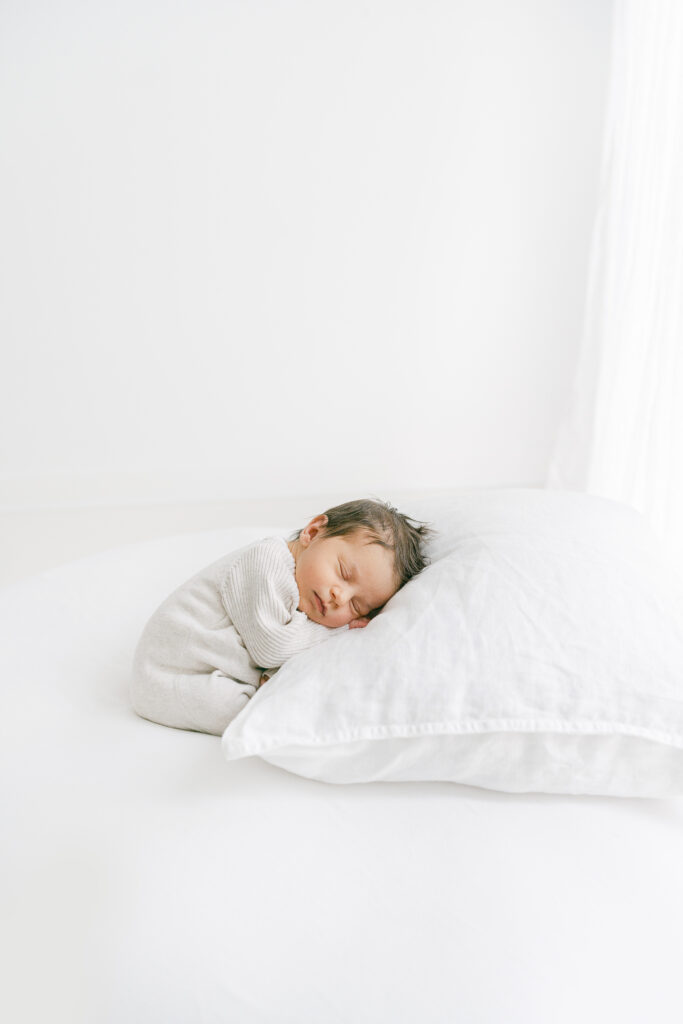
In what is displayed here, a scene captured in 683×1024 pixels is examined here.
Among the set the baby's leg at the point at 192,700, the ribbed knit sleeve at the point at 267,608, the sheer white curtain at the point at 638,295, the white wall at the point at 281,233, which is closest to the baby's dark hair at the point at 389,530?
the ribbed knit sleeve at the point at 267,608

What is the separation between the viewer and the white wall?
2.26m

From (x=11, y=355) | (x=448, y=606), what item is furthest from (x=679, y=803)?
(x=11, y=355)

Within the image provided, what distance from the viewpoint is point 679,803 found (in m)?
0.94

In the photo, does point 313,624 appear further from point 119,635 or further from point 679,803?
point 679,803

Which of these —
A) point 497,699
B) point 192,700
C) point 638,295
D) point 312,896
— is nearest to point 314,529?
point 192,700

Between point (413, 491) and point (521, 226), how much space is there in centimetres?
89

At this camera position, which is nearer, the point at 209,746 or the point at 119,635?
the point at 209,746

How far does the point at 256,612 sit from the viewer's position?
1063 mm

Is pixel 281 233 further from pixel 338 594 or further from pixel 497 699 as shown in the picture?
pixel 497 699

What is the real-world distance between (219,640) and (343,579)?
194mm

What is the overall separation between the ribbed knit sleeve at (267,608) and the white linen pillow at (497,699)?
0.30 ft

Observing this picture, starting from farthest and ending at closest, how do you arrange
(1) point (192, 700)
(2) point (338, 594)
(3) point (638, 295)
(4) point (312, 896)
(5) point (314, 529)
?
(3) point (638, 295)
(5) point (314, 529)
(2) point (338, 594)
(1) point (192, 700)
(4) point (312, 896)

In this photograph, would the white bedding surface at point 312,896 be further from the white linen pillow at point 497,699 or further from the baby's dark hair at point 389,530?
the baby's dark hair at point 389,530

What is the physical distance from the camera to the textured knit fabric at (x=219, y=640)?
102 centimetres
